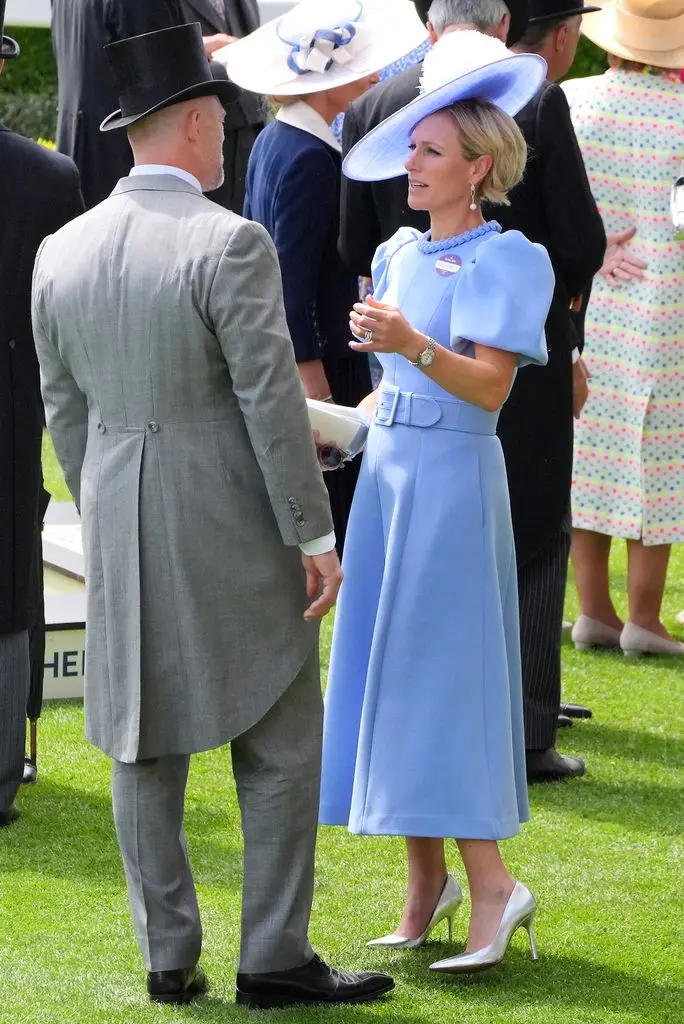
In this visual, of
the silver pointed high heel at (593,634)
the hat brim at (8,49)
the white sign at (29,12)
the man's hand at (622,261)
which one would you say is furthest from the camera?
the white sign at (29,12)

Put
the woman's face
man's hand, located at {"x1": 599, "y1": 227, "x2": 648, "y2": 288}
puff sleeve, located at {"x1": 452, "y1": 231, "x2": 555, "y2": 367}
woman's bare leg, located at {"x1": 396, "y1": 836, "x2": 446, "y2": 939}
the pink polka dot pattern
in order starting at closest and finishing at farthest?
puff sleeve, located at {"x1": 452, "y1": 231, "x2": 555, "y2": 367} < the woman's face < woman's bare leg, located at {"x1": 396, "y1": 836, "x2": 446, "y2": 939} < the pink polka dot pattern < man's hand, located at {"x1": 599, "y1": 227, "x2": 648, "y2": 288}

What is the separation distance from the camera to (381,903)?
3793 mm

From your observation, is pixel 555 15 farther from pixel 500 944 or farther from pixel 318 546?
pixel 500 944

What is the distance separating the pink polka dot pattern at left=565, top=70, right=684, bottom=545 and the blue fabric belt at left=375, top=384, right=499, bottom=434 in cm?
251

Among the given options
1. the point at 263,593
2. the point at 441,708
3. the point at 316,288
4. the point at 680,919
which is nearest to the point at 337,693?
the point at 441,708

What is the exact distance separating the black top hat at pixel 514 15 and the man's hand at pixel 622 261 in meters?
1.47

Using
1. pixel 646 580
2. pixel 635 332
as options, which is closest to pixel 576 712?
pixel 646 580

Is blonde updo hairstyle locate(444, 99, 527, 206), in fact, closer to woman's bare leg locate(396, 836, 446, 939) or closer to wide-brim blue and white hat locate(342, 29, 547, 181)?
wide-brim blue and white hat locate(342, 29, 547, 181)

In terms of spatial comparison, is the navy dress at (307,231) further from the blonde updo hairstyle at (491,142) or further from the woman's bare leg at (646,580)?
the woman's bare leg at (646,580)

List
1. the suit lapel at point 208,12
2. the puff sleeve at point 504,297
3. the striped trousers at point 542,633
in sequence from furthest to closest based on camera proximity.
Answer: the suit lapel at point 208,12 → the striped trousers at point 542,633 → the puff sleeve at point 504,297

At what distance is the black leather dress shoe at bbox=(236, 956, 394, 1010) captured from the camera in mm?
3166

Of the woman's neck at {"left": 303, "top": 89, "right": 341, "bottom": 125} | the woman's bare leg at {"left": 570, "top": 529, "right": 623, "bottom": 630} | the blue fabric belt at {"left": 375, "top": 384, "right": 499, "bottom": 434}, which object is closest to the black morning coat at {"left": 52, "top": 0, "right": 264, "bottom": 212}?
the woman's neck at {"left": 303, "top": 89, "right": 341, "bottom": 125}

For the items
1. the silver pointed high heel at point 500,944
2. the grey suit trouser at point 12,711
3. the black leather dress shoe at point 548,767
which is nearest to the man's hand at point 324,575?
the silver pointed high heel at point 500,944

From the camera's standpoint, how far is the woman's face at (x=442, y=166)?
3.34 metres
